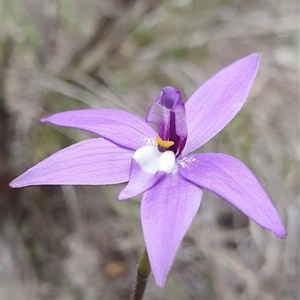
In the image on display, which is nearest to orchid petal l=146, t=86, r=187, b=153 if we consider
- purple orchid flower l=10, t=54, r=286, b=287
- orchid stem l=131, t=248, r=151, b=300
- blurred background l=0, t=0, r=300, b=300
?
purple orchid flower l=10, t=54, r=286, b=287

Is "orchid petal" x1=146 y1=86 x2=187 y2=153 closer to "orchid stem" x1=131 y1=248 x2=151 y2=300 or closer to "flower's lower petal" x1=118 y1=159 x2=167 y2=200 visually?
"flower's lower petal" x1=118 y1=159 x2=167 y2=200

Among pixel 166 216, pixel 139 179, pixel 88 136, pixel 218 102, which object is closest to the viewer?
pixel 166 216

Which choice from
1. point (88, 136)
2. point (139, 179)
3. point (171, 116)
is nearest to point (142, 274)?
point (139, 179)

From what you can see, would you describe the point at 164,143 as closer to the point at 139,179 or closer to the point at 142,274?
the point at 139,179

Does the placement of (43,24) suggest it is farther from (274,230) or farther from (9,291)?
(274,230)

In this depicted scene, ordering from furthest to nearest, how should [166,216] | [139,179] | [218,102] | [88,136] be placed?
[88,136] → [218,102] → [139,179] → [166,216]

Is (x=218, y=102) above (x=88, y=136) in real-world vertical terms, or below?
above
